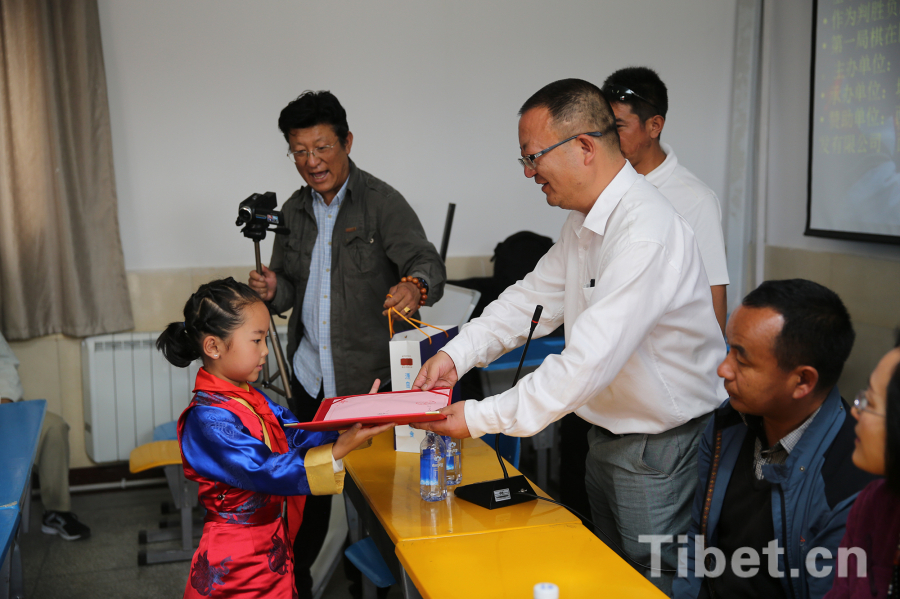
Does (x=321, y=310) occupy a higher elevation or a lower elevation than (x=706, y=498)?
higher

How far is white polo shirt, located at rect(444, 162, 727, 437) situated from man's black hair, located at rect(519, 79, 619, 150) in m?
0.13

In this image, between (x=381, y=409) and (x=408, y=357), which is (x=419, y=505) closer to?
(x=381, y=409)

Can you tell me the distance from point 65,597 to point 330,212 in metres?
1.86

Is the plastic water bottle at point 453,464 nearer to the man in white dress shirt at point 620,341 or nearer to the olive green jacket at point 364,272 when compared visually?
the man in white dress shirt at point 620,341

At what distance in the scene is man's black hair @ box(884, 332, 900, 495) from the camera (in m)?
0.99

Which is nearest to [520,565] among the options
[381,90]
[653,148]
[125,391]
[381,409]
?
[381,409]

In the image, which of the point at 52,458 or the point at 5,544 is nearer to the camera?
→ the point at 5,544

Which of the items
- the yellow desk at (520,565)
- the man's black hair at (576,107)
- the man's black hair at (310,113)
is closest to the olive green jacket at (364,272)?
the man's black hair at (310,113)

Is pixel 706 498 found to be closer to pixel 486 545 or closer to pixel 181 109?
pixel 486 545

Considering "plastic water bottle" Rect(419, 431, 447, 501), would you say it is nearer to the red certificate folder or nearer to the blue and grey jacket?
the red certificate folder

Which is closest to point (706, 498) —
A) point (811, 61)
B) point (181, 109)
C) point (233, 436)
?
point (233, 436)

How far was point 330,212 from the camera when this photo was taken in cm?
268

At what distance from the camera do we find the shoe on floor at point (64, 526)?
11.3 feet

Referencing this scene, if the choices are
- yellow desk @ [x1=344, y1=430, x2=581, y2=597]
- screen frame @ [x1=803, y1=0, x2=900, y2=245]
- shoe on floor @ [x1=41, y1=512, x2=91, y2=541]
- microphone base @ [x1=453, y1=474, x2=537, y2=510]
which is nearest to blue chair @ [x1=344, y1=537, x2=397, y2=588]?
yellow desk @ [x1=344, y1=430, x2=581, y2=597]
